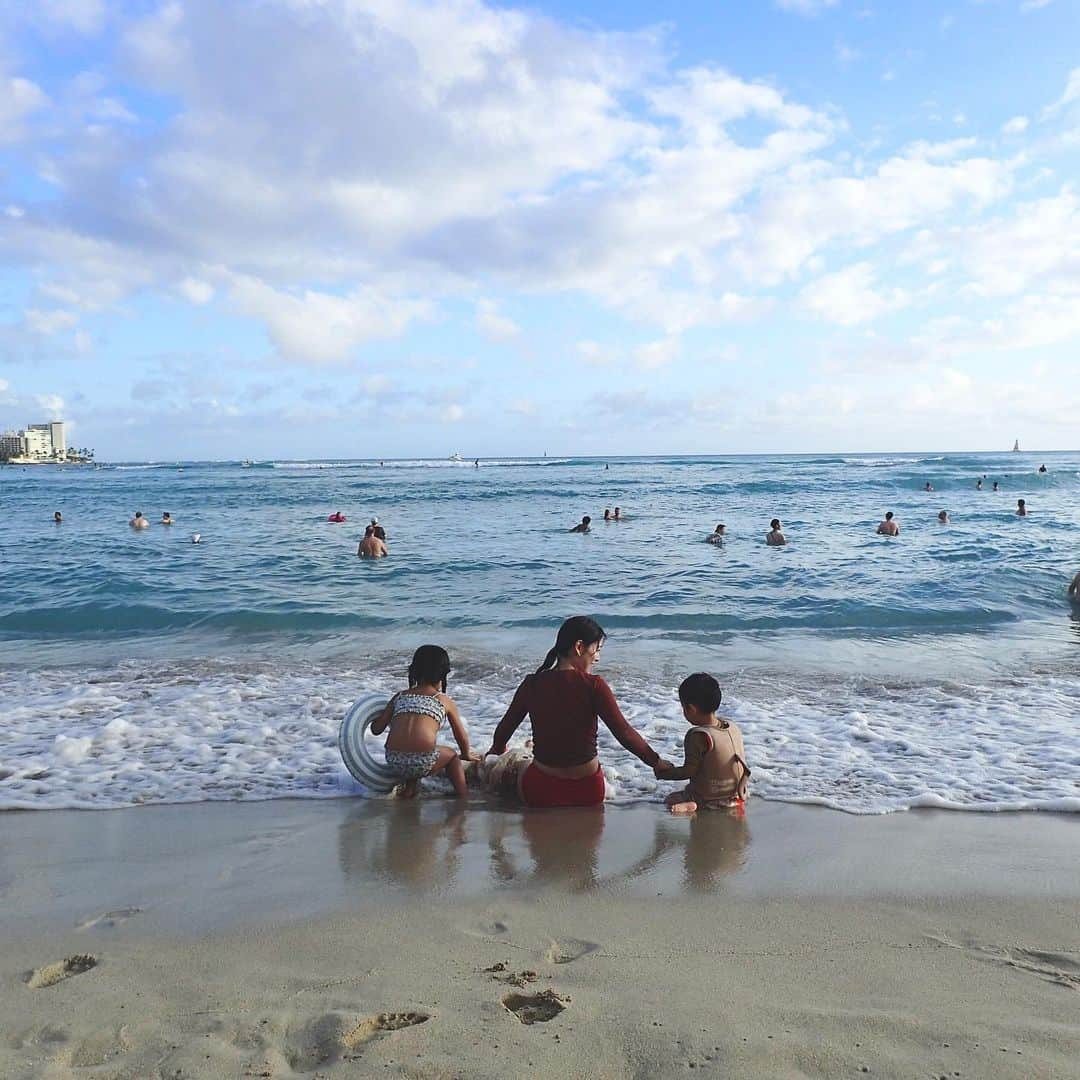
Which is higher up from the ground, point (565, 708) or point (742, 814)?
point (565, 708)

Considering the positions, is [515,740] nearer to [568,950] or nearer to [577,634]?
[577,634]

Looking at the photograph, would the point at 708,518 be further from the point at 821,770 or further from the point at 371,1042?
the point at 371,1042

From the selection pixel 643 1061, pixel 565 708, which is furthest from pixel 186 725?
pixel 643 1061

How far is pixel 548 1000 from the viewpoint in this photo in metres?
3.01

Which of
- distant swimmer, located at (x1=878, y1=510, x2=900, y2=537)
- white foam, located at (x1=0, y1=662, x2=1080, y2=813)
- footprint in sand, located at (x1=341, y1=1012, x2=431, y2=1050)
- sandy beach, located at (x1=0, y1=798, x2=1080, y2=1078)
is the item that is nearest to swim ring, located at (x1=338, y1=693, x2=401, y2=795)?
white foam, located at (x1=0, y1=662, x2=1080, y2=813)

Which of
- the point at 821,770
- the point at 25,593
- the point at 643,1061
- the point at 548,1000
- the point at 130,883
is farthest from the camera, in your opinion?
the point at 25,593

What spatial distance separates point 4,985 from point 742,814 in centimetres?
394

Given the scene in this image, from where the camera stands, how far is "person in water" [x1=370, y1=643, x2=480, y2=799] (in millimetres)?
5668

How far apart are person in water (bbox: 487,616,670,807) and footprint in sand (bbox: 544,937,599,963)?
181 cm

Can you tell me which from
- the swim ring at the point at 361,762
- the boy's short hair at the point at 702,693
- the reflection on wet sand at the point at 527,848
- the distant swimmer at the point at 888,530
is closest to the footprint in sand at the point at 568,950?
the reflection on wet sand at the point at 527,848

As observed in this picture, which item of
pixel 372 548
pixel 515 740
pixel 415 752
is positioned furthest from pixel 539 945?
pixel 372 548

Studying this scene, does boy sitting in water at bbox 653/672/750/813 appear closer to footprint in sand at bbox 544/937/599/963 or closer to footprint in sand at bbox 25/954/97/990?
footprint in sand at bbox 544/937/599/963

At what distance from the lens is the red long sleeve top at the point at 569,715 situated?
528 cm

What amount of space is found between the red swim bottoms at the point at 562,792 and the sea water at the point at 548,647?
12.5 inches
